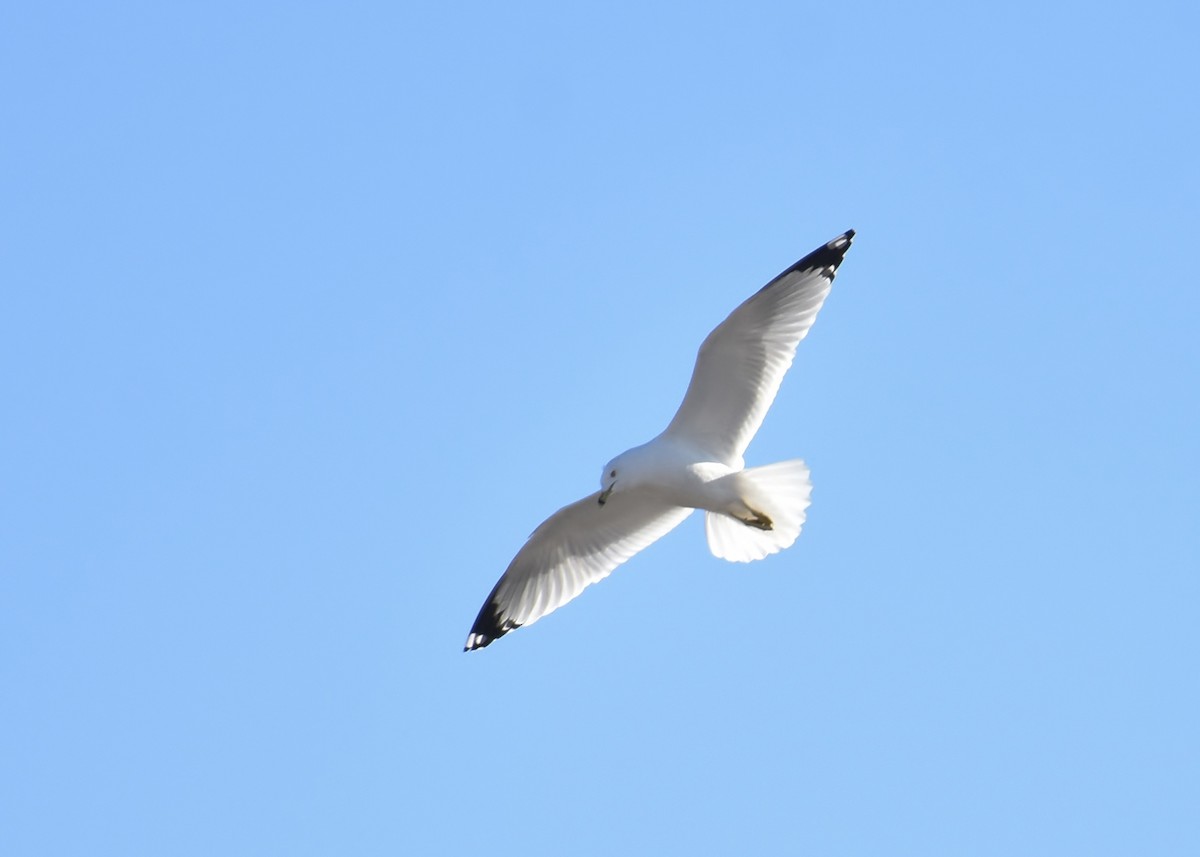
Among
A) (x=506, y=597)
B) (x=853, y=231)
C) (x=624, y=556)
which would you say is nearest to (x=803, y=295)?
(x=853, y=231)

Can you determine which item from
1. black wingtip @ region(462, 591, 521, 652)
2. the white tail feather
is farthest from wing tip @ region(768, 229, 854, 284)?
black wingtip @ region(462, 591, 521, 652)

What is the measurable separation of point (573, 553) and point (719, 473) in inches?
55.4

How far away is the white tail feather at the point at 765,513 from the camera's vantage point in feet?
34.9

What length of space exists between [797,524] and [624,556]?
3.96ft

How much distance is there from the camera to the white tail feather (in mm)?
10625

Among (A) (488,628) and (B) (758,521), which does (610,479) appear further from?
(A) (488,628)

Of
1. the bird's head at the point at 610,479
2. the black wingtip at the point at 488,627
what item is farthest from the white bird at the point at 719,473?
the black wingtip at the point at 488,627

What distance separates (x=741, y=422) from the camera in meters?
11.1

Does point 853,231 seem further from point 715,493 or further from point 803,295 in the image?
point 715,493

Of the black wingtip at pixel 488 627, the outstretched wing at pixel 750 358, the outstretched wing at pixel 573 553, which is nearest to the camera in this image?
the outstretched wing at pixel 750 358

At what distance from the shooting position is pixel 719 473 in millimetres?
10633

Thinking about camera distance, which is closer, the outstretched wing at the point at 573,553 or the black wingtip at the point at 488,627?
the outstretched wing at the point at 573,553

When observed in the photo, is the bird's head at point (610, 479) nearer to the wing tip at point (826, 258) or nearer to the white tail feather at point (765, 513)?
the white tail feather at point (765, 513)

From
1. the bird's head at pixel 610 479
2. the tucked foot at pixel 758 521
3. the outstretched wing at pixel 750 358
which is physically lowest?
the tucked foot at pixel 758 521
